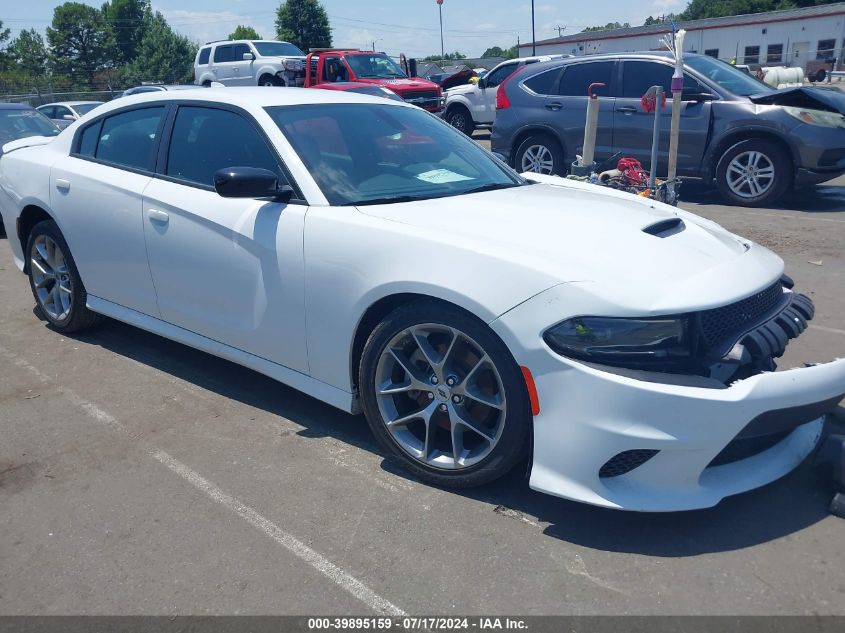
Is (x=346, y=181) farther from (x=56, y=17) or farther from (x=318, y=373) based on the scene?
(x=56, y=17)

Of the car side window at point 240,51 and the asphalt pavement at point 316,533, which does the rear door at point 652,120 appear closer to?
the asphalt pavement at point 316,533

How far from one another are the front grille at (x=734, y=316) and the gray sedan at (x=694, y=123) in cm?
642

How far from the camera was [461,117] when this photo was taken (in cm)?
1814

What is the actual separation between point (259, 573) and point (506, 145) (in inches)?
351

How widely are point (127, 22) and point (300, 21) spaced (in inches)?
1423

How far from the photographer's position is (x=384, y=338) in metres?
3.18

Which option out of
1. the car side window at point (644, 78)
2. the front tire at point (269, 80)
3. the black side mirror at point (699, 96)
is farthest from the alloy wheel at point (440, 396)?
the front tire at point (269, 80)

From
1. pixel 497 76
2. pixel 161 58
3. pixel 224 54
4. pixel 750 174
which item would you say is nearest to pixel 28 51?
pixel 161 58

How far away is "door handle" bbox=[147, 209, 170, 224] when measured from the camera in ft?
13.3

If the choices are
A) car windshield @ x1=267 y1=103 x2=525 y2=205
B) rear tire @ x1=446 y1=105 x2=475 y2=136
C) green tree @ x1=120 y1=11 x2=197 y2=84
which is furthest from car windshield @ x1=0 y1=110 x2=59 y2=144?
green tree @ x1=120 y1=11 x2=197 y2=84

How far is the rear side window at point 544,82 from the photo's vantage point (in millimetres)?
10500

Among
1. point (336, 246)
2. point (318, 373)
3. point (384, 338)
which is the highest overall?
point (336, 246)

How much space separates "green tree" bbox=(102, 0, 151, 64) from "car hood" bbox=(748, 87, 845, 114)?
283 feet

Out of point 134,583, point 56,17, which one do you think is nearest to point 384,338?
point 134,583
